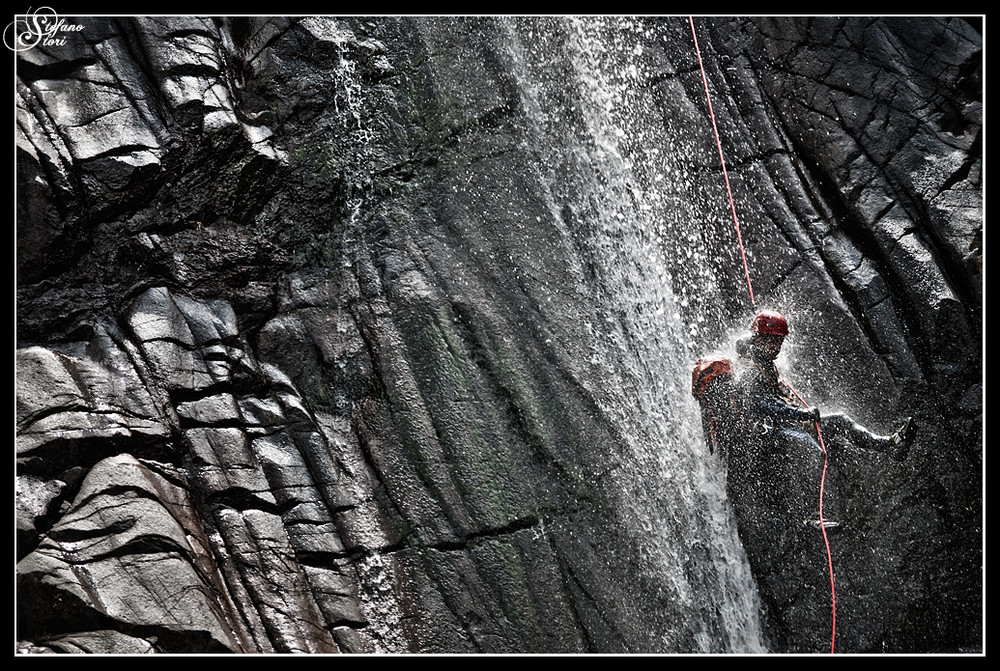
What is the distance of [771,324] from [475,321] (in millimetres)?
1430

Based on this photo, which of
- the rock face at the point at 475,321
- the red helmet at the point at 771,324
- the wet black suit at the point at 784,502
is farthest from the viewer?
the wet black suit at the point at 784,502

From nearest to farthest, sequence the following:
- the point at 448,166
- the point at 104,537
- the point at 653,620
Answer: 1. the point at 104,537
2. the point at 653,620
3. the point at 448,166

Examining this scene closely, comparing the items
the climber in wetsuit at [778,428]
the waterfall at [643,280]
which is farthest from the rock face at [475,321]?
the climber in wetsuit at [778,428]

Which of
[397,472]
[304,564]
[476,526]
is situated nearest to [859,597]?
[476,526]

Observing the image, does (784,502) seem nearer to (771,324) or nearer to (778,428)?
(778,428)

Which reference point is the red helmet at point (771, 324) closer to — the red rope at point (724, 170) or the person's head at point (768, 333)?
the person's head at point (768, 333)

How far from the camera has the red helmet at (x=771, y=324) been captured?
345 centimetres

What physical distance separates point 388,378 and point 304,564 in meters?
0.92

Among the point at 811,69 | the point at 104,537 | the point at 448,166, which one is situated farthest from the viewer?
the point at 811,69

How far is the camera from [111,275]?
329 centimetres

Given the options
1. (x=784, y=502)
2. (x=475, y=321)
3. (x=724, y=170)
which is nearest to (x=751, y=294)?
(x=724, y=170)

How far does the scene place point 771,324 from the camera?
3.45 metres

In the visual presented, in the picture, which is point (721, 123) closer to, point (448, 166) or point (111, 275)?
point (448, 166)

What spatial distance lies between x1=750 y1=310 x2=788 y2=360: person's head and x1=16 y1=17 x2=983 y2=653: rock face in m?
0.40
